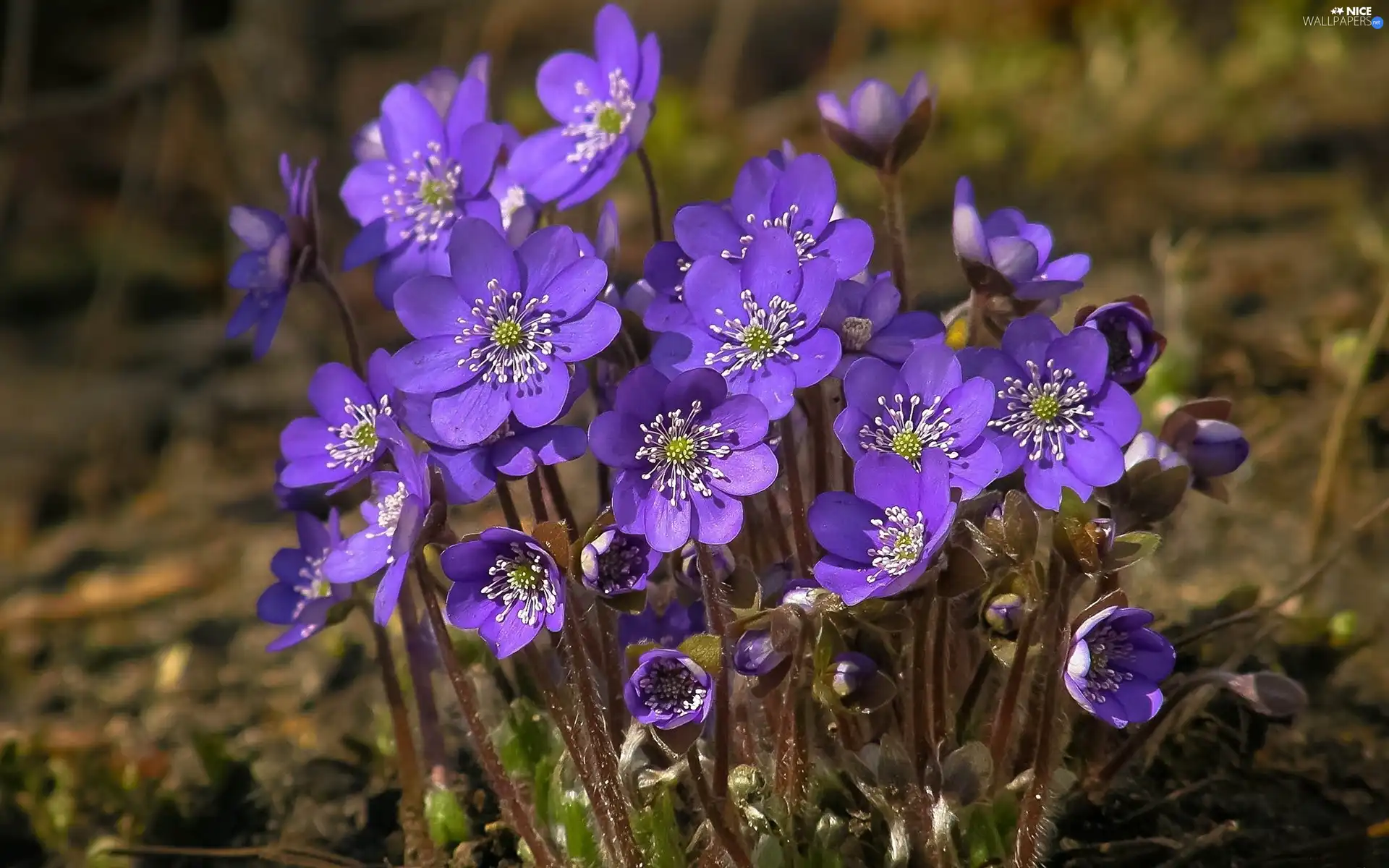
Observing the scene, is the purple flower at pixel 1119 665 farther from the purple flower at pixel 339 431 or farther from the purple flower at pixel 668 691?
the purple flower at pixel 339 431

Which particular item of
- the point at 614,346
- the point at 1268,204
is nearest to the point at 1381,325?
the point at 614,346

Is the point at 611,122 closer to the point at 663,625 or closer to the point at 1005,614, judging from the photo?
the point at 663,625

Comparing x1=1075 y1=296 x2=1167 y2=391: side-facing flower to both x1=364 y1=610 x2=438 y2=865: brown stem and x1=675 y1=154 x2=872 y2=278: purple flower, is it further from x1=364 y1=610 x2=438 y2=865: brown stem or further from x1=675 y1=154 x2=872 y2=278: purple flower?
x1=364 y1=610 x2=438 y2=865: brown stem

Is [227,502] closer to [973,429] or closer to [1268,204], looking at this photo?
[973,429]

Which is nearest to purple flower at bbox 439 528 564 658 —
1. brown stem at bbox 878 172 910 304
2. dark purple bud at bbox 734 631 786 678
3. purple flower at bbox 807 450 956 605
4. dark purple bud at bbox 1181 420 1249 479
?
dark purple bud at bbox 734 631 786 678

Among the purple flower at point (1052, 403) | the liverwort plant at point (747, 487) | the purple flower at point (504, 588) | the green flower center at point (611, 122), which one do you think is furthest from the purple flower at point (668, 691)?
the green flower center at point (611, 122)
